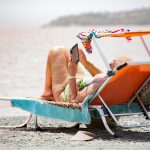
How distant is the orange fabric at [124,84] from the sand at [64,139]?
38 cm

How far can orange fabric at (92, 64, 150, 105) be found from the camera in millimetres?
9289

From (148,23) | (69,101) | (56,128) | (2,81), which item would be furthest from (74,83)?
(148,23)

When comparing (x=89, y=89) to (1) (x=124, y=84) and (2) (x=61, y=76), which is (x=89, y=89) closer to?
(1) (x=124, y=84)

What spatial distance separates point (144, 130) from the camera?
10031 millimetres

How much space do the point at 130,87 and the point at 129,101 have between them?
0.70 ft

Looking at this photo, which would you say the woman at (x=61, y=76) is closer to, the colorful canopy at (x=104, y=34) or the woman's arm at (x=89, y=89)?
the woman's arm at (x=89, y=89)

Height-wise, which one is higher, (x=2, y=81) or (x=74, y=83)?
(x=74, y=83)

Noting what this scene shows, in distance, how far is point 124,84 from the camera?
945 cm

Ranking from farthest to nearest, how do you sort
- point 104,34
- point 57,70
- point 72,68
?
1. point 57,70
2. point 72,68
3. point 104,34

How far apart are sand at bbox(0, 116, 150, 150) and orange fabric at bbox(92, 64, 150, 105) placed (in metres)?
0.38

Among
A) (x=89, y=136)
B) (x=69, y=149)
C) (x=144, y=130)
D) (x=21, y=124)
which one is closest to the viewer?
(x=69, y=149)

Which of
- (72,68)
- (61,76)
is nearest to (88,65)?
(61,76)

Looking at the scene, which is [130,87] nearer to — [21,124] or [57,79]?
[57,79]

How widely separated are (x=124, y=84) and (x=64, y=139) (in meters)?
0.86
